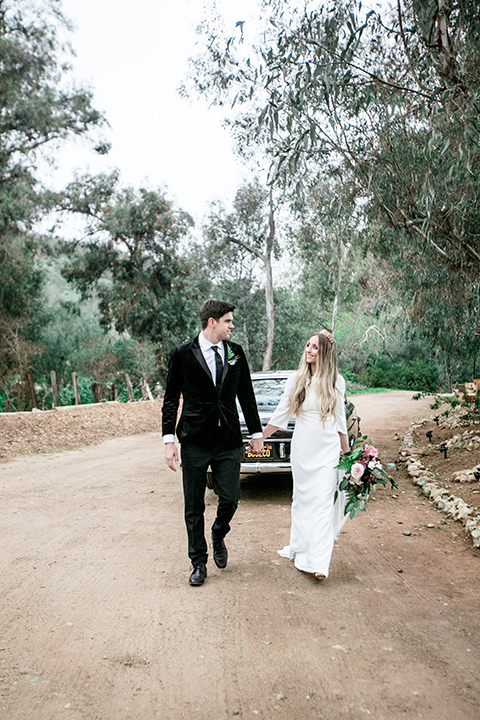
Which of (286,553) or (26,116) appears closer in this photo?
(286,553)

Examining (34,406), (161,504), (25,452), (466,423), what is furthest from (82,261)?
(161,504)

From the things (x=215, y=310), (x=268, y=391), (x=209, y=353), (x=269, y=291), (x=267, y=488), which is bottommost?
(x=267, y=488)

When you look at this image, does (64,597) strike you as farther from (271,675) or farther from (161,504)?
(161,504)

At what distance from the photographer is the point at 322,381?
200 inches

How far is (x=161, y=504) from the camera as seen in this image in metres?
7.69

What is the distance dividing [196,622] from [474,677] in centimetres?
169

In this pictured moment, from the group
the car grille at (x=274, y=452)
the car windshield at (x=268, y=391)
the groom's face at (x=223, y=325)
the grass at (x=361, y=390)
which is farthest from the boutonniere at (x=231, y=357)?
the grass at (x=361, y=390)

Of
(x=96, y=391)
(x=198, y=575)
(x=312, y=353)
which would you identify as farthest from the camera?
(x=96, y=391)

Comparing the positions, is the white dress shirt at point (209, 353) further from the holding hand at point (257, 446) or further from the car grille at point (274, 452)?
the car grille at point (274, 452)

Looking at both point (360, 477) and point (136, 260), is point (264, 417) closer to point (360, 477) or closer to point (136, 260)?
point (360, 477)

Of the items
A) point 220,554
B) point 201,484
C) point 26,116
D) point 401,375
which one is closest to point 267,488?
point 220,554

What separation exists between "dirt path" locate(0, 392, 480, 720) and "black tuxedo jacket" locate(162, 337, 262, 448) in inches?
44.8

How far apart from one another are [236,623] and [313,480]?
143cm

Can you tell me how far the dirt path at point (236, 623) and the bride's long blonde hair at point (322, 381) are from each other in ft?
4.44
